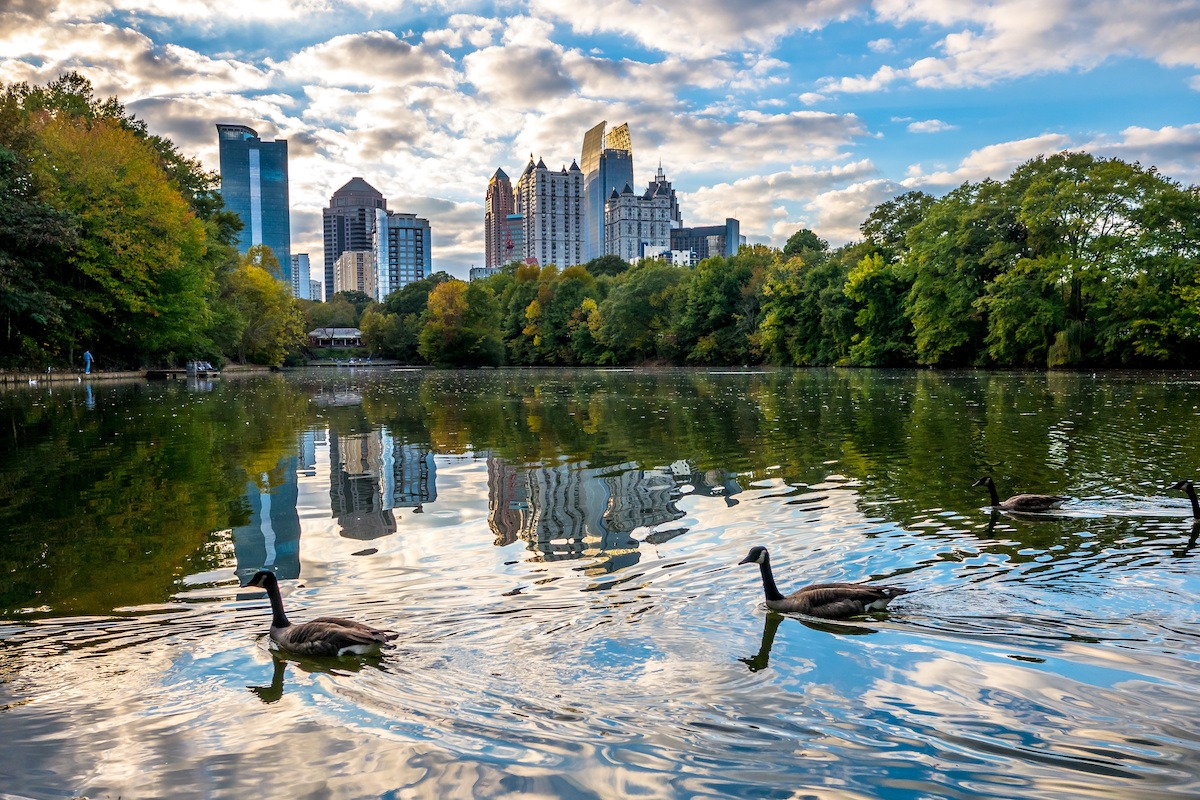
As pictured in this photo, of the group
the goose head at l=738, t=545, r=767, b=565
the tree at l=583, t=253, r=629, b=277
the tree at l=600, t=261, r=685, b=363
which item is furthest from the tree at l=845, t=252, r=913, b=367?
the tree at l=583, t=253, r=629, b=277

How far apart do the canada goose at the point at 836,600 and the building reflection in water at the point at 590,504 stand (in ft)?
6.29

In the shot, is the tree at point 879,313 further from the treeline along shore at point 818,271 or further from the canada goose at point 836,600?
the canada goose at point 836,600

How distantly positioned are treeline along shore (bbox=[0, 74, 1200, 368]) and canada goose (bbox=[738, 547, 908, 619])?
1746 inches

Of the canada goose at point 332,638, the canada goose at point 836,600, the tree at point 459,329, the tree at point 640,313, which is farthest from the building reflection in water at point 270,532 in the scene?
the tree at point 459,329

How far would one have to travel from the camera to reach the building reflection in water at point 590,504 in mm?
9078

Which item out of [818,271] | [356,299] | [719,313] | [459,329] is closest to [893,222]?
[818,271]

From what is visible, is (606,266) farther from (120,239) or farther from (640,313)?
(120,239)

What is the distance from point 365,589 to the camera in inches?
297

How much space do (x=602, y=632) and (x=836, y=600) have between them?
6.31 feet

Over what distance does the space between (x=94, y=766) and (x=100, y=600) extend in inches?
132

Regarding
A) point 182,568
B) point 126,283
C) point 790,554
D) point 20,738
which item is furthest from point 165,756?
point 126,283

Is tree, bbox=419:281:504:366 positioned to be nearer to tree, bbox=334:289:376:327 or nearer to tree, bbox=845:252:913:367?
tree, bbox=845:252:913:367

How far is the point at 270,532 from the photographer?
9812 mm

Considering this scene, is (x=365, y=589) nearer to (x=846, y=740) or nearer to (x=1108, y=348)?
(x=846, y=740)
